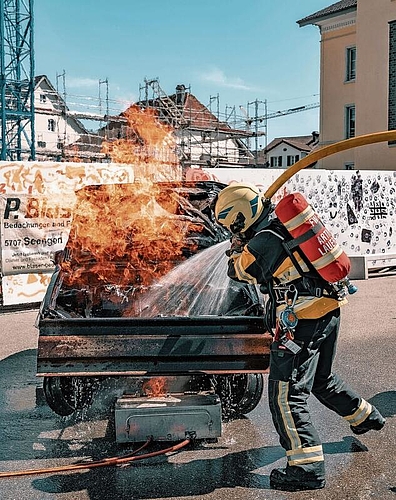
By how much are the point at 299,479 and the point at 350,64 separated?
92.5 feet

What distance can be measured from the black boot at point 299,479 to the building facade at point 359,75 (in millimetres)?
21263

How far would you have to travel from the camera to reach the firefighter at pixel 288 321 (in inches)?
156

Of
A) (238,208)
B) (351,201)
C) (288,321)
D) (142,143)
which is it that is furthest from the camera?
(351,201)

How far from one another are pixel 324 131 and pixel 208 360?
91.3 ft

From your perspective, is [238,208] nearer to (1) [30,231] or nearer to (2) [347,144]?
(2) [347,144]

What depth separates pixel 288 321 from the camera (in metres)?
4.03

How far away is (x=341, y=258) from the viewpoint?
4.01 metres

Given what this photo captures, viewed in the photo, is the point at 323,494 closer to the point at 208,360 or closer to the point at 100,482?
the point at 208,360

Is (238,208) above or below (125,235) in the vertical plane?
above

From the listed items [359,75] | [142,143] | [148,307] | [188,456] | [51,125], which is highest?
[359,75]

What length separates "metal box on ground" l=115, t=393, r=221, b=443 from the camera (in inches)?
168

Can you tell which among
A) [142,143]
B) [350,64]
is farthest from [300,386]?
[350,64]

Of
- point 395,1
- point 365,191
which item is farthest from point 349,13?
point 365,191

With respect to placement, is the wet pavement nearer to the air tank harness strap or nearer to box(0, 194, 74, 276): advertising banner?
the air tank harness strap
